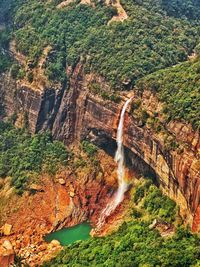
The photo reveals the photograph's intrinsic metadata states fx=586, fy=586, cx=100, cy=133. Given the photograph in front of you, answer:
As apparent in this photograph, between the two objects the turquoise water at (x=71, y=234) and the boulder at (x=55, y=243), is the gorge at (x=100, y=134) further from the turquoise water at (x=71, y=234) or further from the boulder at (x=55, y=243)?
the boulder at (x=55, y=243)

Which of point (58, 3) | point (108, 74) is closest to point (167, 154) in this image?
point (108, 74)

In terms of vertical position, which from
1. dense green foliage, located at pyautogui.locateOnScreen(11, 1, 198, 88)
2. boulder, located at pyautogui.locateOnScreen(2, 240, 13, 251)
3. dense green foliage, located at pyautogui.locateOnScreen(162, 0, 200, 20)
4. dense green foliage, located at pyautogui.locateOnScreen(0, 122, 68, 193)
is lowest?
boulder, located at pyautogui.locateOnScreen(2, 240, 13, 251)

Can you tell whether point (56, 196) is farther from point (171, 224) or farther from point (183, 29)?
point (183, 29)

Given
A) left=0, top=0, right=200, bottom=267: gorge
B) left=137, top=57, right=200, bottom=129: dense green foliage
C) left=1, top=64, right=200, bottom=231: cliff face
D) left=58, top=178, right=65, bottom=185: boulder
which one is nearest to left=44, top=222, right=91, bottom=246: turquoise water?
left=0, top=0, right=200, bottom=267: gorge

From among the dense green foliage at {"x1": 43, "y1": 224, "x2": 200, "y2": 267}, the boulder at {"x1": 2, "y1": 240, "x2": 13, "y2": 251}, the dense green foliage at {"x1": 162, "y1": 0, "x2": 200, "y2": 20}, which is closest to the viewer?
the dense green foliage at {"x1": 43, "y1": 224, "x2": 200, "y2": 267}

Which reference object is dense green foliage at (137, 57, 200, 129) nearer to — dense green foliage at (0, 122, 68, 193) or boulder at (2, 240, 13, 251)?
dense green foliage at (0, 122, 68, 193)

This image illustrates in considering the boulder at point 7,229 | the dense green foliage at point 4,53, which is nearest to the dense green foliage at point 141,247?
the boulder at point 7,229

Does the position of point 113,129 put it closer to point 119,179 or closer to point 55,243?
point 119,179

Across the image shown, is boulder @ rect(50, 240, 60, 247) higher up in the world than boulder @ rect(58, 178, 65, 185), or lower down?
lower down
